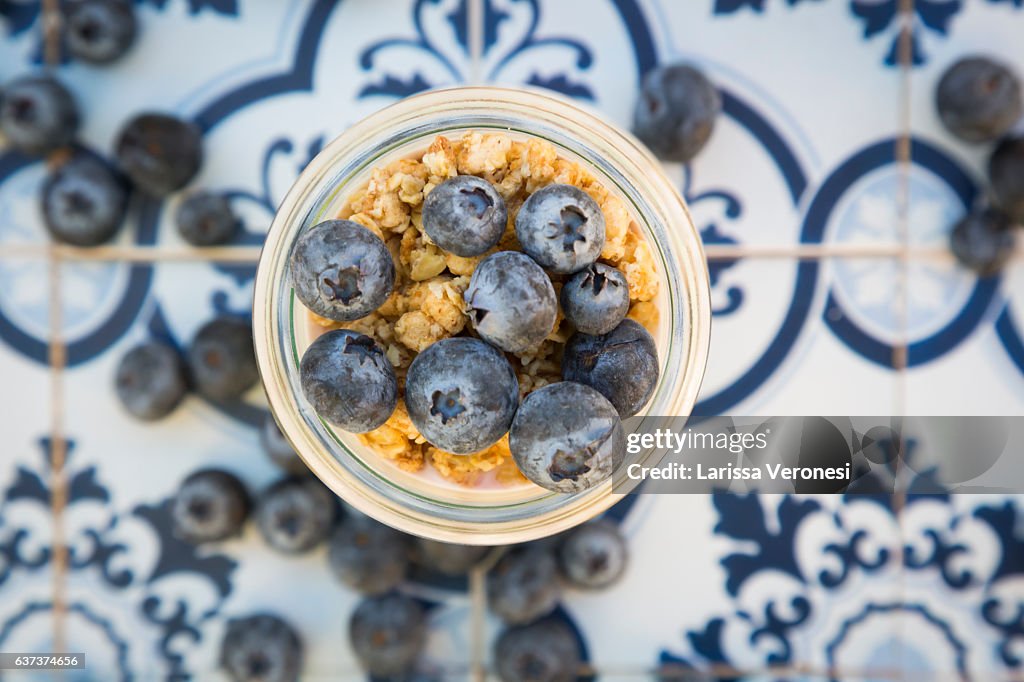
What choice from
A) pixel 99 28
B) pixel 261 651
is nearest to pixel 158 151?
pixel 99 28

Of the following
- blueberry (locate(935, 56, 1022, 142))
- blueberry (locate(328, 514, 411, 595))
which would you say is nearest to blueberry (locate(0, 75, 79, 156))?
blueberry (locate(328, 514, 411, 595))

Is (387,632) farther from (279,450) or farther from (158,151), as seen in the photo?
(158,151)

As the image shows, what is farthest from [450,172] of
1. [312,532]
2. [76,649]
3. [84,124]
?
[76,649]

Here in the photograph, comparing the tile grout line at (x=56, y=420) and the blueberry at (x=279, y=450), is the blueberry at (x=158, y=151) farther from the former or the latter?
the blueberry at (x=279, y=450)

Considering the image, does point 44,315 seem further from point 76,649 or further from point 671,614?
point 671,614

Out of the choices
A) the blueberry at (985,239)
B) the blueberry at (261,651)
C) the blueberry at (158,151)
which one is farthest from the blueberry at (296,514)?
the blueberry at (985,239)

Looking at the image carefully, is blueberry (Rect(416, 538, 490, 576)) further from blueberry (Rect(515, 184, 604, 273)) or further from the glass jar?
blueberry (Rect(515, 184, 604, 273))
